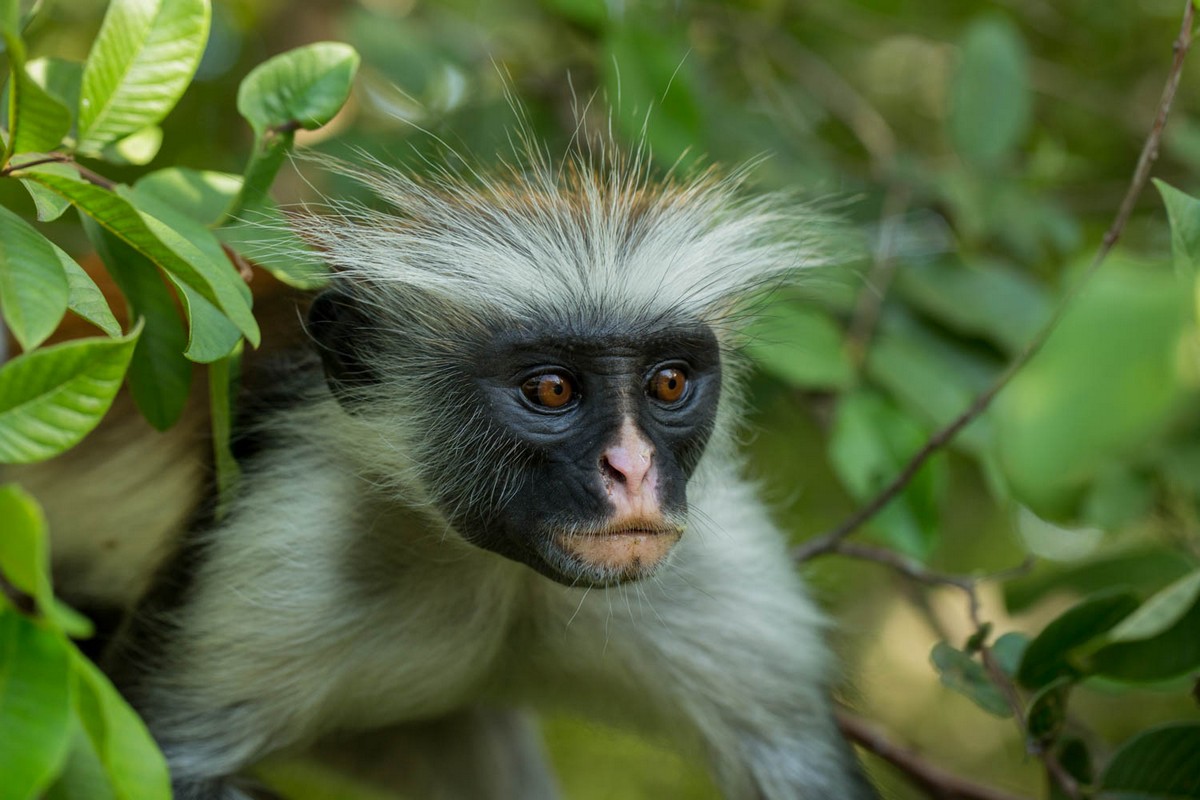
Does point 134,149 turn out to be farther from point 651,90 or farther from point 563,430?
point 651,90

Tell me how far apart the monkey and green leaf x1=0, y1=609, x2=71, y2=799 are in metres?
1.47

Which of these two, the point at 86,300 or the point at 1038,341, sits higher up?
the point at 1038,341

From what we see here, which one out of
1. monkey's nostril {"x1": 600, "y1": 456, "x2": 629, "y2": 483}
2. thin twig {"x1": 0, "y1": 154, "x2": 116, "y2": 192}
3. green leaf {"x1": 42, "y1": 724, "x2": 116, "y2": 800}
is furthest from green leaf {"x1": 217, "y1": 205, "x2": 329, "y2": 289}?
green leaf {"x1": 42, "y1": 724, "x2": 116, "y2": 800}

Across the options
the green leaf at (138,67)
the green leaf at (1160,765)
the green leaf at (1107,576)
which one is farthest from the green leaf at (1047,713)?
the green leaf at (138,67)

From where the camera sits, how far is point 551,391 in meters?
3.04

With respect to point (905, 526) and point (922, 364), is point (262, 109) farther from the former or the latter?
point (922, 364)

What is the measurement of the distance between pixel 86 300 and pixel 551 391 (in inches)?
49.6

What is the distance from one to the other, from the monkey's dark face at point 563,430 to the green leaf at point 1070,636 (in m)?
0.94

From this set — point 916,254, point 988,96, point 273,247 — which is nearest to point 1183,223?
point 273,247

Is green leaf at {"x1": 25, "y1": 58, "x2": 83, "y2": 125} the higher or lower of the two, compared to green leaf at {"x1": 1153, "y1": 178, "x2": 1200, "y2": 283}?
lower

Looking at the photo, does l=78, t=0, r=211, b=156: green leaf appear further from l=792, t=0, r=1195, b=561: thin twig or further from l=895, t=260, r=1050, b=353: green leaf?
l=895, t=260, r=1050, b=353: green leaf

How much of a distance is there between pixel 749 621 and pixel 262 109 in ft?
6.96

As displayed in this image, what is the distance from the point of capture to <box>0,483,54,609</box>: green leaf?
1377 millimetres

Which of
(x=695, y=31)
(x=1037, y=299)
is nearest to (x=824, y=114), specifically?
(x=695, y=31)
